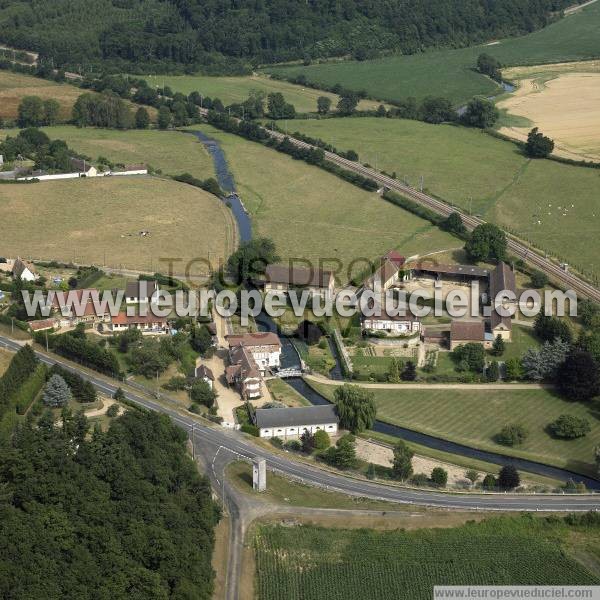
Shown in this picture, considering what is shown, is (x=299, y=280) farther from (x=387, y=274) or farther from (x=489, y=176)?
(x=489, y=176)

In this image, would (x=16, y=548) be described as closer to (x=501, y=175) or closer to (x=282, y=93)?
(x=501, y=175)

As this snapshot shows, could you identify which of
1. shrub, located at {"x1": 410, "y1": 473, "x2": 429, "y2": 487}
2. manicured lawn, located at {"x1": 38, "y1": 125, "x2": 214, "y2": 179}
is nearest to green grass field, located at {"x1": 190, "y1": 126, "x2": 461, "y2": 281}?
manicured lawn, located at {"x1": 38, "y1": 125, "x2": 214, "y2": 179}

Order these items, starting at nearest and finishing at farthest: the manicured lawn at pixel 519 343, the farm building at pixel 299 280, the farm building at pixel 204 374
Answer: the farm building at pixel 204 374 → the manicured lawn at pixel 519 343 → the farm building at pixel 299 280

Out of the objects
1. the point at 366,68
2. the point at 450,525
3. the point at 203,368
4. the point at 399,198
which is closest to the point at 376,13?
the point at 366,68

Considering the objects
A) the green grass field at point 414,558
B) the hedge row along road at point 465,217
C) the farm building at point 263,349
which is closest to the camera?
the green grass field at point 414,558

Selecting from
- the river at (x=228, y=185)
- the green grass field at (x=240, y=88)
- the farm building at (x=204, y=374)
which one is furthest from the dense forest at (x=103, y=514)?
the green grass field at (x=240, y=88)

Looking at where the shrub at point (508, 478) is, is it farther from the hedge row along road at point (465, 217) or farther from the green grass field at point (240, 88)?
the green grass field at point (240, 88)

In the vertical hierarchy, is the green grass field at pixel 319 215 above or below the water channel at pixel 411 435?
above

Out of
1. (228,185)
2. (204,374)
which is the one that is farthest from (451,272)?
(228,185)
